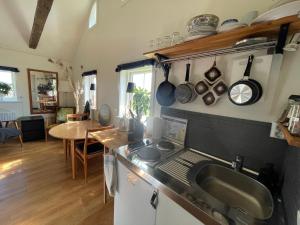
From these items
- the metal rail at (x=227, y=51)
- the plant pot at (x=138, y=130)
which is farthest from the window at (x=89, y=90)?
the metal rail at (x=227, y=51)

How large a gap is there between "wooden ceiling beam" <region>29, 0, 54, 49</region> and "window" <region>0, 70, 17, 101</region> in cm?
89

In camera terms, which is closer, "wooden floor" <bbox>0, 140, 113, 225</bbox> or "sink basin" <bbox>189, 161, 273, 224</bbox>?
"sink basin" <bbox>189, 161, 273, 224</bbox>

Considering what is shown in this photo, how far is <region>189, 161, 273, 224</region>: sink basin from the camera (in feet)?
2.49

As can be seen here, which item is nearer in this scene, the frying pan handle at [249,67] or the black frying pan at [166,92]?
the frying pan handle at [249,67]

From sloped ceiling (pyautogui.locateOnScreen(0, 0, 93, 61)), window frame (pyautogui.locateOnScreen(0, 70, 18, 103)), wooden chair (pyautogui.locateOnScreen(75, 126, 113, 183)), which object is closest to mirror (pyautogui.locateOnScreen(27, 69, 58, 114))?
window frame (pyautogui.locateOnScreen(0, 70, 18, 103))

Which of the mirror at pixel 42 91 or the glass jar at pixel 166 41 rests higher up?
the glass jar at pixel 166 41

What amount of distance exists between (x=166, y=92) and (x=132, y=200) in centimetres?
101

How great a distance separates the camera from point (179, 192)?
771 millimetres

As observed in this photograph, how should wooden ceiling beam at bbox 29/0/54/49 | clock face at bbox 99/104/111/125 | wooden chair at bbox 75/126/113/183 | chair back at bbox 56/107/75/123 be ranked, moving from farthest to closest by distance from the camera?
1. chair back at bbox 56/107/75/123
2. clock face at bbox 99/104/111/125
3. wooden ceiling beam at bbox 29/0/54/49
4. wooden chair at bbox 75/126/113/183

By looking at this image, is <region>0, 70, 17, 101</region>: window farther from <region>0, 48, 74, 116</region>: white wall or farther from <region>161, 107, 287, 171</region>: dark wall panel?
<region>161, 107, 287, 171</region>: dark wall panel

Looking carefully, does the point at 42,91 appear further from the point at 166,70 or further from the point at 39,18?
the point at 166,70

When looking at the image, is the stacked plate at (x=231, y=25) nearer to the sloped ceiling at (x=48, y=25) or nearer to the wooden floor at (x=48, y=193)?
the wooden floor at (x=48, y=193)

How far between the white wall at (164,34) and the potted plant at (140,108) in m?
0.26

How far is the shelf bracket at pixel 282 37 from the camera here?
2.41 ft
